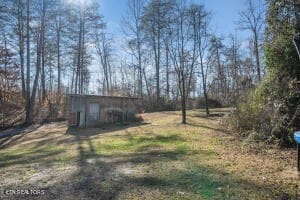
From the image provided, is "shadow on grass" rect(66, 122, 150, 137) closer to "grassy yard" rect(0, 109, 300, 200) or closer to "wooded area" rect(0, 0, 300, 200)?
"wooded area" rect(0, 0, 300, 200)

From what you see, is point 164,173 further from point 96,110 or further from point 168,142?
point 96,110

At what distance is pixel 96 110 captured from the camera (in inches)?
654

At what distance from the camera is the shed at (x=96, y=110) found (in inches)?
631

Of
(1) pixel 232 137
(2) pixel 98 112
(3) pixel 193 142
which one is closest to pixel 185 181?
(3) pixel 193 142

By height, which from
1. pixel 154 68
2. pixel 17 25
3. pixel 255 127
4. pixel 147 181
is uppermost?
pixel 17 25

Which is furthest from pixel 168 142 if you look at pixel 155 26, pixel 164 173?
pixel 155 26

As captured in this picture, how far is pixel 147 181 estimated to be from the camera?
4.88 meters

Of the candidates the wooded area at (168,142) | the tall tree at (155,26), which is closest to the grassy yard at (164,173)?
the wooded area at (168,142)

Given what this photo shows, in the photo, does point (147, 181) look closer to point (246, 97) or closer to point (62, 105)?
point (246, 97)

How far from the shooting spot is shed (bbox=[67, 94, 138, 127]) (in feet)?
52.5

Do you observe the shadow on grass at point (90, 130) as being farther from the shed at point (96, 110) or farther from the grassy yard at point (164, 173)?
the grassy yard at point (164, 173)

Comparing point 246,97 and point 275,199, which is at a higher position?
point 246,97

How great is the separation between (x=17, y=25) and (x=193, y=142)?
16.2m

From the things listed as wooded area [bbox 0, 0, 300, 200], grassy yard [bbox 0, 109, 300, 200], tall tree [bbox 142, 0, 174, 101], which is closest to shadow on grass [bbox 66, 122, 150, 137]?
wooded area [bbox 0, 0, 300, 200]
